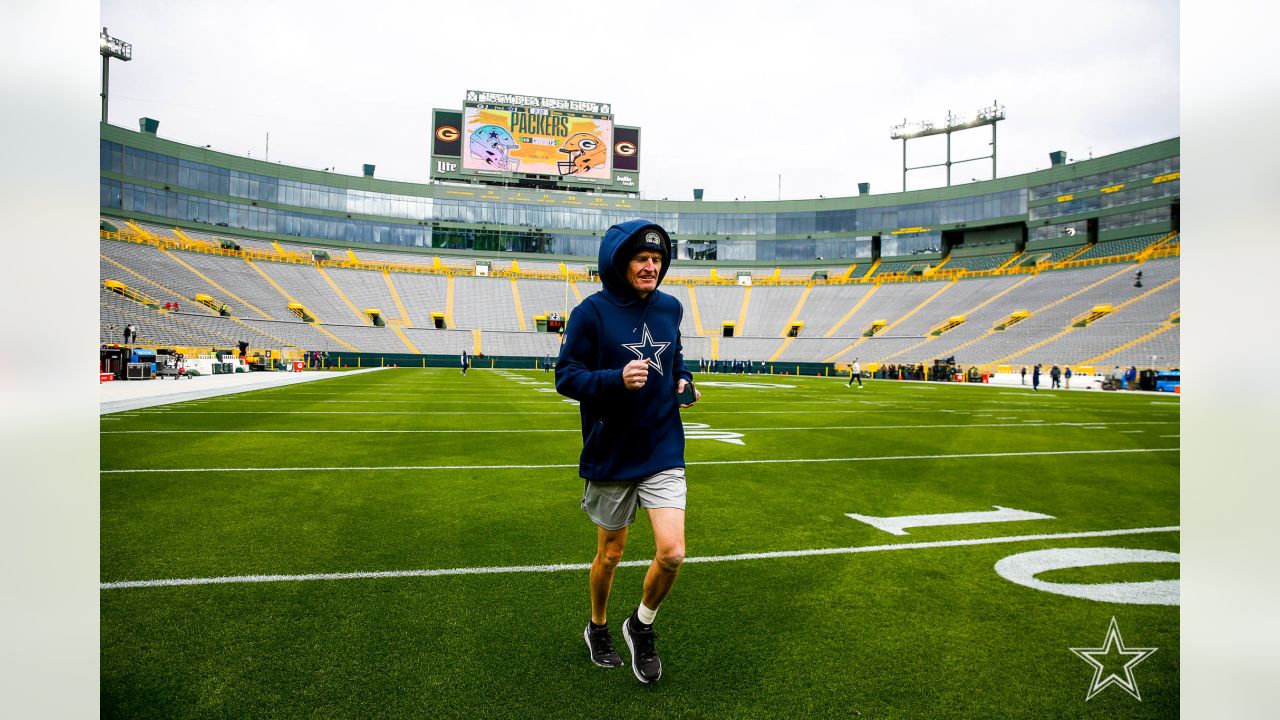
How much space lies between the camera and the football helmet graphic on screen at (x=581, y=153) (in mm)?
62562

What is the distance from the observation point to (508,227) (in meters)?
67.8

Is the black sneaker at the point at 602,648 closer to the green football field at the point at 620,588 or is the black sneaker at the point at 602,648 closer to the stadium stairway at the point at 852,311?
the green football field at the point at 620,588

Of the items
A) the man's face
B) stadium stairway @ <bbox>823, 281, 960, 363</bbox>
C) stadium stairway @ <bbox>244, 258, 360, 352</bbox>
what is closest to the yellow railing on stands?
stadium stairway @ <bbox>823, 281, 960, 363</bbox>

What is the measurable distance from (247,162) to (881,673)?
227ft

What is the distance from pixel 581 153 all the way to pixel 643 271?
63.0 meters

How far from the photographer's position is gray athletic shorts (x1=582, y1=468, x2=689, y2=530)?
3.17 m

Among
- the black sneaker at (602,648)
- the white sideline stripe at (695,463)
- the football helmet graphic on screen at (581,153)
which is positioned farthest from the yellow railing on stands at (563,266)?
the black sneaker at (602,648)

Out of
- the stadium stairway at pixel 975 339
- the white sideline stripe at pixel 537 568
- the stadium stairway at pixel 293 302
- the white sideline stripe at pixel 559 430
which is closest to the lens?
the white sideline stripe at pixel 537 568

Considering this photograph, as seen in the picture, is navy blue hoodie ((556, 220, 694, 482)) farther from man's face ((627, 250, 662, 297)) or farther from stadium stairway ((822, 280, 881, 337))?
A: stadium stairway ((822, 280, 881, 337))

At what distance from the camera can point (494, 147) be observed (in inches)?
2432

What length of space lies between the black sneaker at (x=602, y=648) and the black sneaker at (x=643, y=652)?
10cm

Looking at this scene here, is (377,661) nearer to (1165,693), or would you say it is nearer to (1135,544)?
(1165,693)

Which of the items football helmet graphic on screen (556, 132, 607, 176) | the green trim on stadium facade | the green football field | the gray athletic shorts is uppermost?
football helmet graphic on screen (556, 132, 607, 176)

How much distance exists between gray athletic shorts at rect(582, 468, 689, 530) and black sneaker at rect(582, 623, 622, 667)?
0.50 meters
